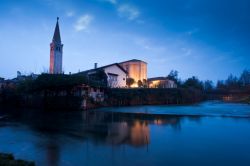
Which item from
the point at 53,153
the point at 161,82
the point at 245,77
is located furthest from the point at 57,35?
the point at 245,77

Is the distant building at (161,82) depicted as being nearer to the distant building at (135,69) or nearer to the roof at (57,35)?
the distant building at (135,69)

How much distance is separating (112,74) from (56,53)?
785 inches

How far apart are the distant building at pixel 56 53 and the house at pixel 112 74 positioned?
11879 mm

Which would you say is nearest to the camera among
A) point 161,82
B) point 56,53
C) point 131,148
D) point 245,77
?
point 131,148

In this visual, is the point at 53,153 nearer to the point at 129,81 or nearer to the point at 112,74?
the point at 112,74

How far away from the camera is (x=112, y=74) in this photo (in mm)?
55406

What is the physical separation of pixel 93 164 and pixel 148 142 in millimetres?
4200

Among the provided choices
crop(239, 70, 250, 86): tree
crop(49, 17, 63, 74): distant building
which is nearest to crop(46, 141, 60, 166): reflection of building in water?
crop(49, 17, 63, 74): distant building

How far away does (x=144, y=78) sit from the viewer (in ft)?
240

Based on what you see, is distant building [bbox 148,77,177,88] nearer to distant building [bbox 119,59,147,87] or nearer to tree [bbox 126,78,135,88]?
distant building [bbox 119,59,147,87]

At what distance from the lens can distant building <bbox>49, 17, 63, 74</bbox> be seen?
6431cm

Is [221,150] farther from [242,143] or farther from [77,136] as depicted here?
[77,136]

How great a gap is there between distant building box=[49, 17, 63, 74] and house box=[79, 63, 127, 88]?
11879 millimetres

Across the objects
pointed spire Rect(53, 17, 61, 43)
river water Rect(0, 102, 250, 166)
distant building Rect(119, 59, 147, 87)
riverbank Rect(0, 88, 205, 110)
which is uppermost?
pointed spire Rect(53, 17, 61, 43)
